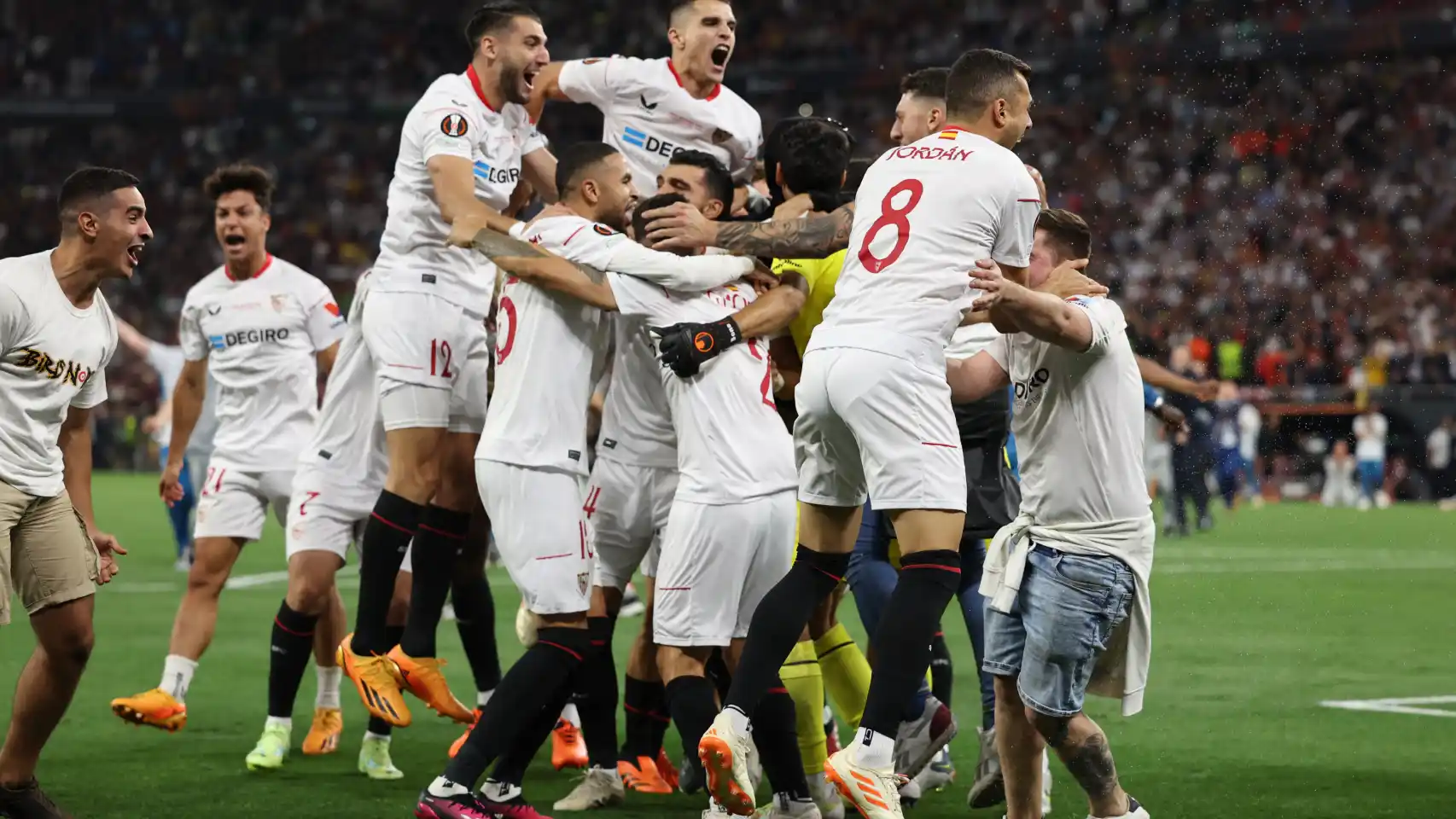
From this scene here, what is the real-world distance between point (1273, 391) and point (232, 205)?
22501 millimetres

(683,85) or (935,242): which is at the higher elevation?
(683,85)

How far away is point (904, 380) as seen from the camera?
516cm

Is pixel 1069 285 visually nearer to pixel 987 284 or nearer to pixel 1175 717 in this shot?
pixel 987 284

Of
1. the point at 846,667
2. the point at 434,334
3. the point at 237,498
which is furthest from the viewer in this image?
the point at 237,498

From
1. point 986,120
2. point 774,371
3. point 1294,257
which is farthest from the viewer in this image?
point 1294,257

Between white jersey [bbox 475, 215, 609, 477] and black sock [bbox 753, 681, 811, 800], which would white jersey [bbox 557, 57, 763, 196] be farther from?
black sock [bbox 753, 681, 811, 800]

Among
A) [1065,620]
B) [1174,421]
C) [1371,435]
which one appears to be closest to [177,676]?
[1065,620]

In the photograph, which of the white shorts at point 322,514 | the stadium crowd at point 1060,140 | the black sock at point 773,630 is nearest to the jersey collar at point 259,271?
the white shorts at point 322,514

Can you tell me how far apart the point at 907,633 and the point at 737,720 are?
58cm

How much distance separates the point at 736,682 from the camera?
516 centimetres

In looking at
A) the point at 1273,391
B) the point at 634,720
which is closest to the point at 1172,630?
the point at 634,720

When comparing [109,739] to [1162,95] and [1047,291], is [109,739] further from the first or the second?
[1162,95]

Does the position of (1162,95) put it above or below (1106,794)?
above

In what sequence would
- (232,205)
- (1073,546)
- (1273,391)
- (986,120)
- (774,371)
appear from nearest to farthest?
(1073,546), (986,120), (774,371), (232,205), (1273,391)
